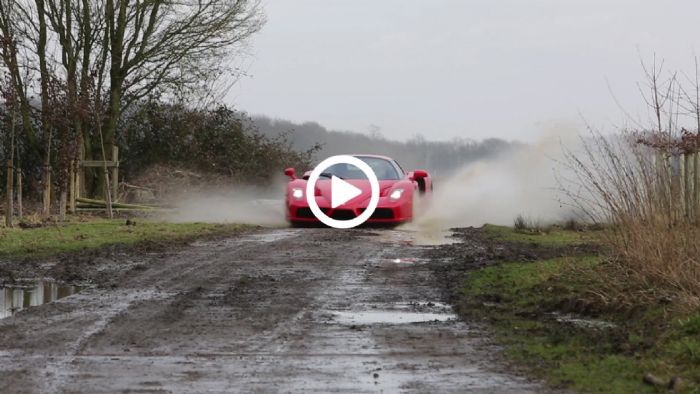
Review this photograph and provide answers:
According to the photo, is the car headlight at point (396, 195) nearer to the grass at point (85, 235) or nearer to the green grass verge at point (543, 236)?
the green grass verge at point (543, 236)

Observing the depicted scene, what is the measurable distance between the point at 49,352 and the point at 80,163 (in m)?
20.7

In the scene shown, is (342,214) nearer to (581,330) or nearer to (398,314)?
(398,314)

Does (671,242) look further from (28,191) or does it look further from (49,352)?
(28,191)

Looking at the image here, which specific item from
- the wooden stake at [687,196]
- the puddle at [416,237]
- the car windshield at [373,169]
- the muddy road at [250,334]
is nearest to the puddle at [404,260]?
the muddy road at [250,334]

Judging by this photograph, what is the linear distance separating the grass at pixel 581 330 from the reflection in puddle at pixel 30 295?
419cm

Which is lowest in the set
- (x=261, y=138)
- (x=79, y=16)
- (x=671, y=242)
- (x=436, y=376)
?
(x=436, y=376)

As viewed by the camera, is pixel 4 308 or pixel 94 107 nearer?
pixel 4 308

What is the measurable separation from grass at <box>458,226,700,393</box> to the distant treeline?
90.1ft

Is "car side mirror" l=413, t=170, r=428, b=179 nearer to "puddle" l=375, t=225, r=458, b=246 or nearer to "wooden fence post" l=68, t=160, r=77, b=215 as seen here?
"puddle" l=375, t=225, r=458, b=246

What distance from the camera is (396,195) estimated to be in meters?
20.6

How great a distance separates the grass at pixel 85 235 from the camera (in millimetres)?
15312

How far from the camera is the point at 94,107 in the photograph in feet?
94.6

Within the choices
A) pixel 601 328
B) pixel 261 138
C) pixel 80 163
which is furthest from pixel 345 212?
pixel 261 138

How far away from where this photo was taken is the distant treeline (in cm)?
4081
